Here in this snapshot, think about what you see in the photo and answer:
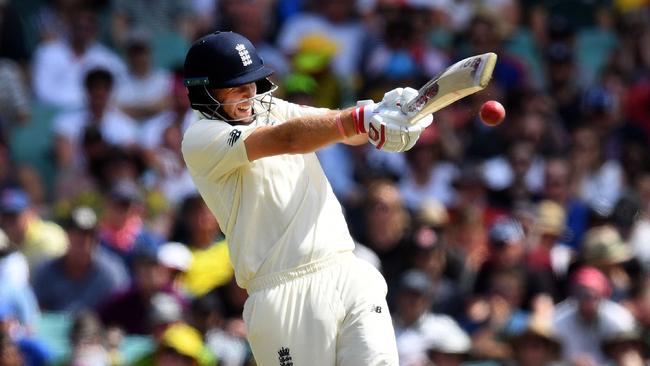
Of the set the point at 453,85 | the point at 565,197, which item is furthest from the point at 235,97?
the point at 565,197

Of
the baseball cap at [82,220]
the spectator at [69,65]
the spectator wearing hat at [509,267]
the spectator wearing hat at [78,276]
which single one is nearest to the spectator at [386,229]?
the spectator wearing hat at [509,267]

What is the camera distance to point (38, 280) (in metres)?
11.9

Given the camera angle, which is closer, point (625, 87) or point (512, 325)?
point (512, 325)

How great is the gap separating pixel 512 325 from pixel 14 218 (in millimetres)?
4188

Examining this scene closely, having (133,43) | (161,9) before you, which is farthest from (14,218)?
(161,9)

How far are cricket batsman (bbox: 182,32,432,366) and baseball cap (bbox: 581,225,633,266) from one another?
17.5 feet

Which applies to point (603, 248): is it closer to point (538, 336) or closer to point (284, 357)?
point (538, 336)

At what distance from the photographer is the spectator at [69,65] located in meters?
14.5

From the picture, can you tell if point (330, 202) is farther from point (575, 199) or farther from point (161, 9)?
point (161, 9)

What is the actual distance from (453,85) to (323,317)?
4.50 ft

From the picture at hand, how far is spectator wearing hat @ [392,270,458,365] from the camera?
11.2 m

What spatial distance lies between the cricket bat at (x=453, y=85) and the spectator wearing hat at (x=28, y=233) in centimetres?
616

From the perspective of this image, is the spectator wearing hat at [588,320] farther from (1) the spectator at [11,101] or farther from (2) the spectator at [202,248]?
(1) the spectator at [11,101]

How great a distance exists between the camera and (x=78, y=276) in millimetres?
11914
